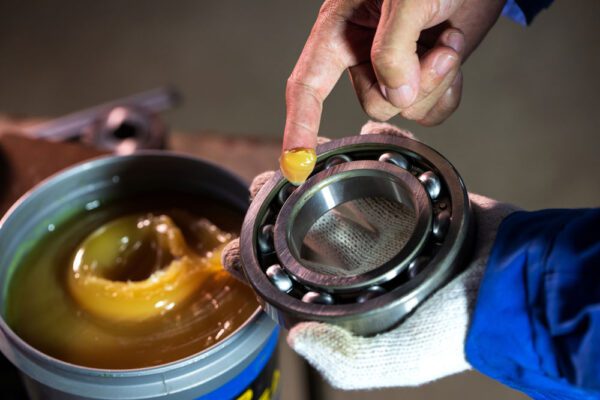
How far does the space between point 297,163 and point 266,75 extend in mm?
1647

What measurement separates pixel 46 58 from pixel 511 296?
2301mm

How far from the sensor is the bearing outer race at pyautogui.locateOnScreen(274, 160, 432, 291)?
0.75 metres

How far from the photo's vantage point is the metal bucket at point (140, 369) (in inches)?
31.9

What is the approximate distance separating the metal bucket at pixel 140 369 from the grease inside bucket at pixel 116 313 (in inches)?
1.0

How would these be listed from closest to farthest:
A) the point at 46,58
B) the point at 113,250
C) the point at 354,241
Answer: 1. the point at 354,241
2. the point at 113,250
3. the point at 46,58

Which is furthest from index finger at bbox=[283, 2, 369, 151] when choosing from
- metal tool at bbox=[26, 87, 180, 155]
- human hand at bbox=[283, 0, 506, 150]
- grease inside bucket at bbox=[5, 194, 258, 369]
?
metal tool at bbox=[26, 87, 180, 155]

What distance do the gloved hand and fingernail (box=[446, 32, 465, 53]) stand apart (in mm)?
349

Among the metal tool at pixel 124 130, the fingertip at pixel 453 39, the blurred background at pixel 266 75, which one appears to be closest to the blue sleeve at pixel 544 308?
the fingertip at pixel 453 39

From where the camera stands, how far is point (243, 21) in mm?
2662

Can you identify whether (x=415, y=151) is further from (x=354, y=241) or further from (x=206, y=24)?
(x=206, y=24)

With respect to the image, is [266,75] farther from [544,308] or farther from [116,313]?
[544,308]

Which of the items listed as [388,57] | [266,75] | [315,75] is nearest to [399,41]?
[388,57]

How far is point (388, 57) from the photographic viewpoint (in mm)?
832

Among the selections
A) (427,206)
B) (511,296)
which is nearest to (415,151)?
(427,206)
